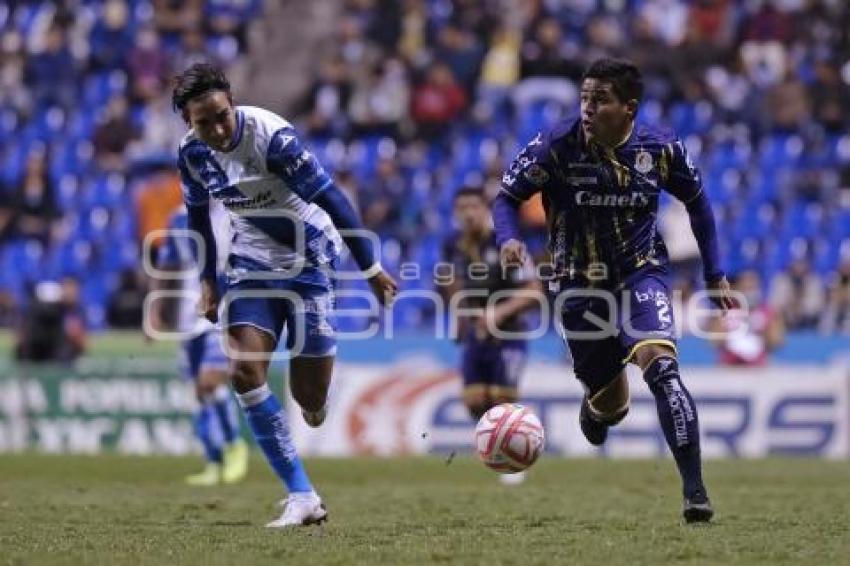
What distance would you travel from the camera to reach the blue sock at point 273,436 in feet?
31.6

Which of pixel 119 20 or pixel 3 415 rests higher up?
pixel 119 20

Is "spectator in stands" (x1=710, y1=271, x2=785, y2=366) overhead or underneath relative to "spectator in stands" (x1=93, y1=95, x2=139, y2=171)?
underneath

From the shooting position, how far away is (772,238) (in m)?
22.1

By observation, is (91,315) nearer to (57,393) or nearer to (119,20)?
(57,393)

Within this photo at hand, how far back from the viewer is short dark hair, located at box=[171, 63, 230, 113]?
9141 mm

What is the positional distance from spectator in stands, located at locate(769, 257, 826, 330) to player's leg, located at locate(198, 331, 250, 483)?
796 centimetres

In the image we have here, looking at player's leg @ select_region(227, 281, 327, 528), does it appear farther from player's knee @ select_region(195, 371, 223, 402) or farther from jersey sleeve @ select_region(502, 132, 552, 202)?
player's knee @ select_region(195, 371, 223, 402)

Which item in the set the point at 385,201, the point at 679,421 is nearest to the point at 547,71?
the point at 385,201

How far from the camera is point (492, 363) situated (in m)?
14.2

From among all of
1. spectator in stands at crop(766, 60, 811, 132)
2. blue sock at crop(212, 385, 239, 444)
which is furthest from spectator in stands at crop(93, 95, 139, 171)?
blue sock at crop(212, 385, 239, 444)

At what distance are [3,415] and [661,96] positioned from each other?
10.4 m

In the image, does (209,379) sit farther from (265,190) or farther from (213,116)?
(213,116)

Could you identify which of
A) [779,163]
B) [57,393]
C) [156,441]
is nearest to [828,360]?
[779,163]

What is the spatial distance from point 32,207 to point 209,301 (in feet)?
51.7
